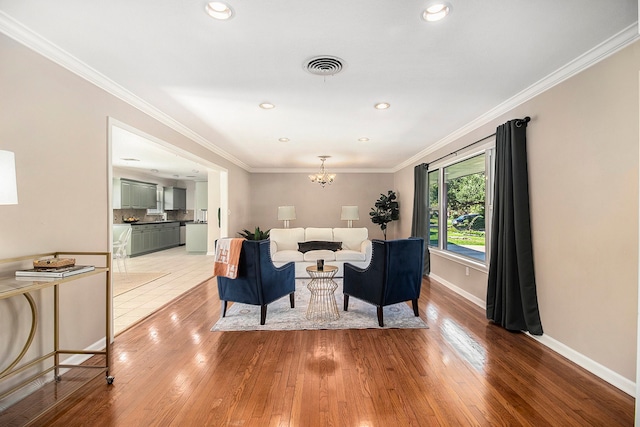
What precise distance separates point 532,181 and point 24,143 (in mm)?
4186

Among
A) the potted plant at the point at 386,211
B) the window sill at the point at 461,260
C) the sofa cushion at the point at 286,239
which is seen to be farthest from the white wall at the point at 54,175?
the potted plant at the point at 386,211

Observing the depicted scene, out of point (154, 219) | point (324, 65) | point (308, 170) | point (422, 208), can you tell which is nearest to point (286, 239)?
point (422, 208)

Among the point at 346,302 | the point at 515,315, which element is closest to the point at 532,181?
the point at 515,315

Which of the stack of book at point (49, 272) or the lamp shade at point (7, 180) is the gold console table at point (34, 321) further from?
the lamp shade at point (7, 180)

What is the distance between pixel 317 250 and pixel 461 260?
8.11ft

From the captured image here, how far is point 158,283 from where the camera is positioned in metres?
5.26

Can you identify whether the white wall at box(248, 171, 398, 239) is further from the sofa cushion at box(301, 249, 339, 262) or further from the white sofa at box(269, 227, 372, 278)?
the sofa cushion at box(301, 249, 339, 262)

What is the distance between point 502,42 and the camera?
2.14 metres

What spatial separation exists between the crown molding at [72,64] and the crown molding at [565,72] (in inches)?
152

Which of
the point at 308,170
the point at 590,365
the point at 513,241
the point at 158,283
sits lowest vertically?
the point at 158,283

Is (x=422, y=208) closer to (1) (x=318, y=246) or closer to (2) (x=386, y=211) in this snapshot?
(2) (x=386, y=211)

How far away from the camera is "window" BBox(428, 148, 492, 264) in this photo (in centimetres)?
410

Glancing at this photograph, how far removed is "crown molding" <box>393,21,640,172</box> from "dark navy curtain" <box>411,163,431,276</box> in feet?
4.97

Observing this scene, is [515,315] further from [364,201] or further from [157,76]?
[364,201]
